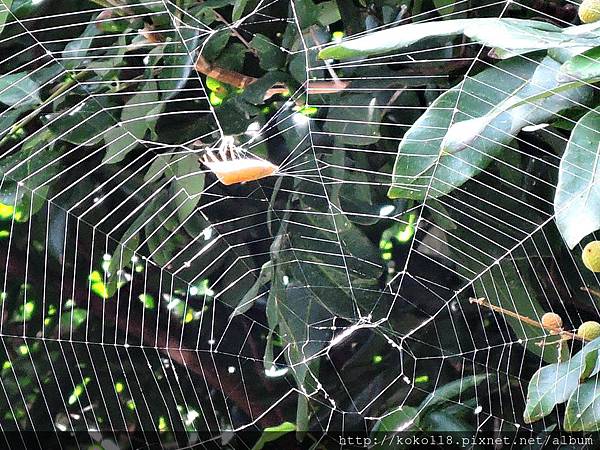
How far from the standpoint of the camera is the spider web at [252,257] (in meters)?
0.95

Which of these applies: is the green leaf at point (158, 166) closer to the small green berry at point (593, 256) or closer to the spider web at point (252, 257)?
the spider web at point (252, 257)

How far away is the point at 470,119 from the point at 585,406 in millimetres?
267

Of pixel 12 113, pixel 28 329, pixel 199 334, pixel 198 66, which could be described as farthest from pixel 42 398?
pixel 198 66

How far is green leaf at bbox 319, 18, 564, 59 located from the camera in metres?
0.50

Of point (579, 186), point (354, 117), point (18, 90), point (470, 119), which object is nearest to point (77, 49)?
point (18, 90)

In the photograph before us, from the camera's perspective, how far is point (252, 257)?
111 centimetres

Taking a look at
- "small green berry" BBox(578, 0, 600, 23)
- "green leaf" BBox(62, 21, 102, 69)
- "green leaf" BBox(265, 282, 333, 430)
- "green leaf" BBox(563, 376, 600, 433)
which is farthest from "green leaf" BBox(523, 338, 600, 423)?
"green leaf" BBox(62, 21, 102, 69)

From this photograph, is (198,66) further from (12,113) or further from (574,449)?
(574,449)

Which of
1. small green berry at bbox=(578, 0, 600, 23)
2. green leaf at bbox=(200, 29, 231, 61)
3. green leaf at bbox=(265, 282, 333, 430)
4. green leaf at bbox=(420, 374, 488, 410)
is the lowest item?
green leaf at bbox=(420, 374, 488, 410)

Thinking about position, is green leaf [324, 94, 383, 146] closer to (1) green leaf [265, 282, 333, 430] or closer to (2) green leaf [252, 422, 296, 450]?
(1) green leaf [265, 282, 333, 430]

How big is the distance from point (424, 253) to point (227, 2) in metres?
0.41

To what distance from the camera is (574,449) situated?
96 cm

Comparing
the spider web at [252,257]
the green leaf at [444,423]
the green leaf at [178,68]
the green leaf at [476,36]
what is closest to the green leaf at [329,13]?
the spider web at [252,257]

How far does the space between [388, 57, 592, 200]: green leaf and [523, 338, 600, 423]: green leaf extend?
18 centimetres
